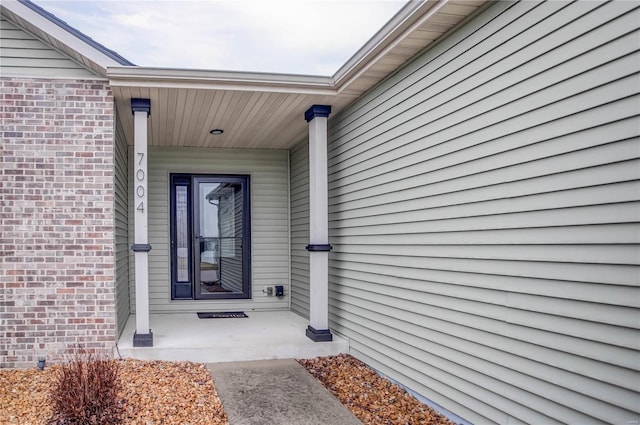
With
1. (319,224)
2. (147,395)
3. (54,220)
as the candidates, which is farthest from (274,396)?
(54,220)

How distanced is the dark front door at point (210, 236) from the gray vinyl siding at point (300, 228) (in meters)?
0.73

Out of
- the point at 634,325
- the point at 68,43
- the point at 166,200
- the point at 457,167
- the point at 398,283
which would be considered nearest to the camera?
the point at 634,325

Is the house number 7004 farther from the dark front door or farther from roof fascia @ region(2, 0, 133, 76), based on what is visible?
the dark front door

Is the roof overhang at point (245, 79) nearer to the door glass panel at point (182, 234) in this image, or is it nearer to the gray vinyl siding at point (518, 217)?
the gray vinyl siding at point (518, 217)

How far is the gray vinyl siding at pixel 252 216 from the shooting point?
7.73 meters

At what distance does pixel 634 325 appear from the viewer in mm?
2189

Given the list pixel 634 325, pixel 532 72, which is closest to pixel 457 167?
pixel 532 72

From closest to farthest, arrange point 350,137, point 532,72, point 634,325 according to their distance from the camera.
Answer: point 634,325 → point 532,72 → point 350,137

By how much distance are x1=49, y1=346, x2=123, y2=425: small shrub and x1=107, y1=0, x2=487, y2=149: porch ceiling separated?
106 inches

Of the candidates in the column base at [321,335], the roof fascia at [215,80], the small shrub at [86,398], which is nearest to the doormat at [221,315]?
the column base at [321,335]

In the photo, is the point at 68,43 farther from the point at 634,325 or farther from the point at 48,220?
the point at 634,325

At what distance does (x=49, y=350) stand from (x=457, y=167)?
4059 millimetres

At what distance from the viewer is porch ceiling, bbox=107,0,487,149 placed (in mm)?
3617

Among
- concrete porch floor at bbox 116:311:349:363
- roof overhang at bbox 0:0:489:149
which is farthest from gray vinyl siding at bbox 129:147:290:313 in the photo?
roof overhang at bbox 0:0:489:149
